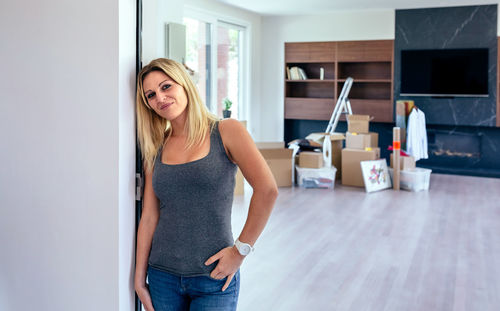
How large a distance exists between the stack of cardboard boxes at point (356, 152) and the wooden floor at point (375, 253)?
51cm

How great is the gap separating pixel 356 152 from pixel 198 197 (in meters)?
5.28

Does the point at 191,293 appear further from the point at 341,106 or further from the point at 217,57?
the point at 217,57

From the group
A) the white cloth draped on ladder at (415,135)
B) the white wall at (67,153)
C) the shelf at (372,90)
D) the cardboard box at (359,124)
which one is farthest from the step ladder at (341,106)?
the white wall at (67,153)

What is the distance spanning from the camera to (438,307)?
2857 mm

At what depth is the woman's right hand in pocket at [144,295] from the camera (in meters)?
1.51

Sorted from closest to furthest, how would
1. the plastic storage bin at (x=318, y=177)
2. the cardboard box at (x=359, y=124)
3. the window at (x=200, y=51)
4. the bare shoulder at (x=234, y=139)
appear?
the bare shoulder at (x=234, y=139) < the plastic storage bin at (x=318, y=177) < the cardboard box at (x=359, y=124) < the window at (x=200, y=51)

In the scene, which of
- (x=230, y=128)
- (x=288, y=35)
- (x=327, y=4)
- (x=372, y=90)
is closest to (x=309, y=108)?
(x=372, y=90)

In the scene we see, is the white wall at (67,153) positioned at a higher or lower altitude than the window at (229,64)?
lower

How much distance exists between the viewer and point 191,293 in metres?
1.41

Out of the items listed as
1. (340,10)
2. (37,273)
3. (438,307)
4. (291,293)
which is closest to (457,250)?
(438,307)

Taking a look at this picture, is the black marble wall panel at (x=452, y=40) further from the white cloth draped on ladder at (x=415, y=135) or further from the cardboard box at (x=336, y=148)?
the cardboard box at (x=336, y=148)

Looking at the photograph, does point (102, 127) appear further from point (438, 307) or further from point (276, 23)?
point (276, 23)

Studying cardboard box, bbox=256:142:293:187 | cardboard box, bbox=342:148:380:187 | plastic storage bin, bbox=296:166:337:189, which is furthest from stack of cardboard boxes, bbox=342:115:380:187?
cardboard box, bbox=256:142:293:187

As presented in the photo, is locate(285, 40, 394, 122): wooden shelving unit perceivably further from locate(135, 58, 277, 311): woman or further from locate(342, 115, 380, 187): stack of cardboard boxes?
locate(135, 58, 277, 311): woman
